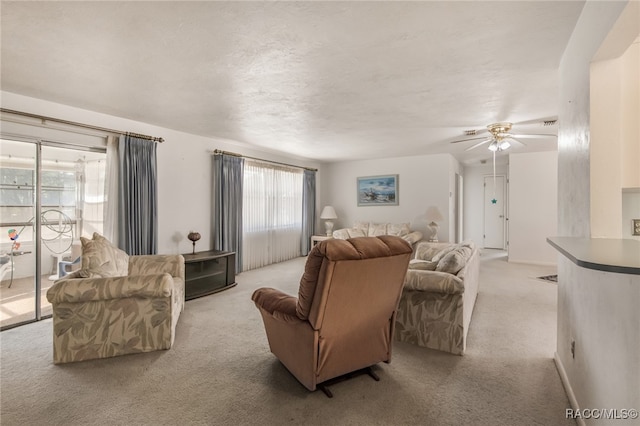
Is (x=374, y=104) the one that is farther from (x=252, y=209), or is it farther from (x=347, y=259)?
(x=252, y=209)

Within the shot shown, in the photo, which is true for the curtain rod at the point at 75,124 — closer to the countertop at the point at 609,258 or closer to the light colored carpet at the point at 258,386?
the light colored carpet at the point at 258,386

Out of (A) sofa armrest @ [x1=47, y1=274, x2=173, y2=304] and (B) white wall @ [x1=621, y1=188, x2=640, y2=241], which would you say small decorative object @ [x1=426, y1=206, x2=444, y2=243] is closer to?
(B) white wall @ [x1=621, y1=188, x2=640, y2=241]

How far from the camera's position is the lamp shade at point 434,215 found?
613 centimetres

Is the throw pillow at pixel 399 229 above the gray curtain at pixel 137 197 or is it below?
below

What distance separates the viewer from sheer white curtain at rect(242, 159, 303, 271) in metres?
5.80

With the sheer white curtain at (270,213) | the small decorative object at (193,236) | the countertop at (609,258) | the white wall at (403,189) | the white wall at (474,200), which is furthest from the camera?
the white wall at (474,200)

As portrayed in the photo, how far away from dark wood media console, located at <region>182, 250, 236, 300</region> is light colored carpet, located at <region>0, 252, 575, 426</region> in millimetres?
1267

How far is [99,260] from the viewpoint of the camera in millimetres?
2656

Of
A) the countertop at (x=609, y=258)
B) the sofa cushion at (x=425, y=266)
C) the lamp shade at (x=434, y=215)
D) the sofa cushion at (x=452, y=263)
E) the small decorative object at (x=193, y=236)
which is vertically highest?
the lamp shade at (x=434, y=215)

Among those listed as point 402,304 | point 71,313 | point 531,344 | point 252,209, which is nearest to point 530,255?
point 531,344

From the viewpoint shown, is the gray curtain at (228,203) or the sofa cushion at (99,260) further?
the gray curtain at (228,203)

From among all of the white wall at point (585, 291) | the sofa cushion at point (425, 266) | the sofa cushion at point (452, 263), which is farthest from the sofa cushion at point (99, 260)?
the white wall at point (585, 291)

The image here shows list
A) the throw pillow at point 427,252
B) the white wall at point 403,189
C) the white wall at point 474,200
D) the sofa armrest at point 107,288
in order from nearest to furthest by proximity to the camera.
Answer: the sofa armrest at point 107,288 < the throw pillow at point 427,252 < the white wall at point 403,189 < the white wall at point 474,200

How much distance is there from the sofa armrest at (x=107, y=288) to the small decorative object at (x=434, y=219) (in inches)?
201
